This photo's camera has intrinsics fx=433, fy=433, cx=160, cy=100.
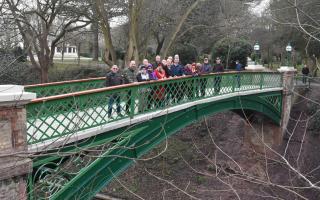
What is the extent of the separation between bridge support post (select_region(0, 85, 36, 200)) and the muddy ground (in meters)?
8.65

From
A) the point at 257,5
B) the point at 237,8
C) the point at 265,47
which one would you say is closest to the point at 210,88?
the point at 237,8

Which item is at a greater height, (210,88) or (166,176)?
(210,88)

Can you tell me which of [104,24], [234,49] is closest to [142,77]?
[104,24]

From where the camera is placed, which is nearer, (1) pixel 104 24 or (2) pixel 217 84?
(2) pixel 217 84

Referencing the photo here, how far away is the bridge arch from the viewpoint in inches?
333

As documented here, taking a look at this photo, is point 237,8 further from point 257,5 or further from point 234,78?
point 234,78

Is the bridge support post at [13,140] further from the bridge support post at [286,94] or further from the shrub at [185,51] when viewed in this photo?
the shrub at [185,51]

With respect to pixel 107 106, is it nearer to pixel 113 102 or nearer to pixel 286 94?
pixel 113 102

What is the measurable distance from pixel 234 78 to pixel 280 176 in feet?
17.3

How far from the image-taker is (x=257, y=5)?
3108cm

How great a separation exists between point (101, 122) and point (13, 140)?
2.48 meters

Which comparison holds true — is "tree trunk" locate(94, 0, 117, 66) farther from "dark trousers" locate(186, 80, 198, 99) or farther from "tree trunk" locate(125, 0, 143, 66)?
"dark trousers" locate(186, 80, 198, 99)

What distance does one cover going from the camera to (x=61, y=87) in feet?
37.5

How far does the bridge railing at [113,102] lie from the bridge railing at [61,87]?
962 millimetres
